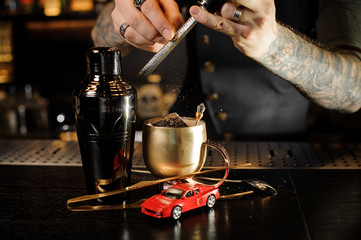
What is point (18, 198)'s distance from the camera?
0.94 metres

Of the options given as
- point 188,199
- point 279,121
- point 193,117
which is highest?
point 193,117

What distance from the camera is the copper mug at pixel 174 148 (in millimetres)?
882

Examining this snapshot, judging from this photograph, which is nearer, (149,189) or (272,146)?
(149,189)

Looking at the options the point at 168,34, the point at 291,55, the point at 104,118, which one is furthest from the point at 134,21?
the point at 291,55

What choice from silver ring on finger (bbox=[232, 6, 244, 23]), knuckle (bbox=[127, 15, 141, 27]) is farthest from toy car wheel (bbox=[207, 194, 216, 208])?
knuckle (bbox=[127, 15, 141, 27])

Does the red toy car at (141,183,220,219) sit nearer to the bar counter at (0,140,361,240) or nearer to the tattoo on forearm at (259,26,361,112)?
the bar counter at (0,140,361,240)

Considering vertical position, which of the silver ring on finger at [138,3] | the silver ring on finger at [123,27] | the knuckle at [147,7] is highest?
the silver ring on finger at [138,3]

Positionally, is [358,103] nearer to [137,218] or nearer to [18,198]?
[137,218]

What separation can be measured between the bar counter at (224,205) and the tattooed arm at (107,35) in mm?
686

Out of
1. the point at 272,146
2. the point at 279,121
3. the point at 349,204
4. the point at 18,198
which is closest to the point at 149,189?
the point at 18,198

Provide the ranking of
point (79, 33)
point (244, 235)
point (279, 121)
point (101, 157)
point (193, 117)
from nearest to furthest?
point (244, 235) < point (101, 157) < point (193, 117) < point (279, 121) < point (79, 33)

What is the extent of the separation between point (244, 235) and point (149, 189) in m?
0.33

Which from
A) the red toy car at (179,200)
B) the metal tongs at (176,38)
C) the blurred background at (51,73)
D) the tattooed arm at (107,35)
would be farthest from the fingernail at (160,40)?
the blurred background at (51,73)

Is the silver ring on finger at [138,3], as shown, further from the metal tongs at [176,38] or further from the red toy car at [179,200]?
the red toy car at [179,200]
